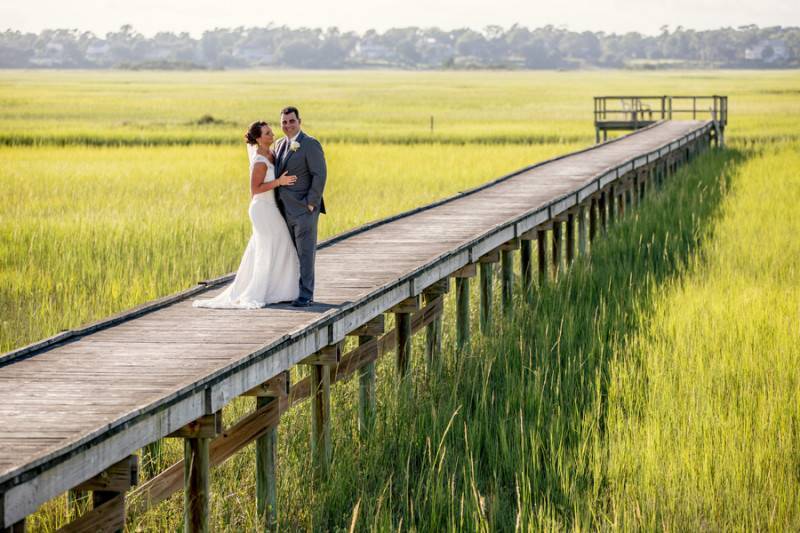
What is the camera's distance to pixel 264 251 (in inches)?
316

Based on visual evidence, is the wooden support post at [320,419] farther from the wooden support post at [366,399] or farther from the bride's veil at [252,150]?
the bride's veil at [252,150]

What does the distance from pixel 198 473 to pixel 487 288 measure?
5924mm

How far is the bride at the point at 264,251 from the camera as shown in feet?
25.8

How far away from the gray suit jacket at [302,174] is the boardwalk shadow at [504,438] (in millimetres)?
1382

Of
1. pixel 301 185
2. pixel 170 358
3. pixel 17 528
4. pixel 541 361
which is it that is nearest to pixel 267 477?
pixel 170 358

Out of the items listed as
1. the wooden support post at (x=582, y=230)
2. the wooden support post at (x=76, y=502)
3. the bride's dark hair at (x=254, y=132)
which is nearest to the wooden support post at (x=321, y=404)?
the wooden support post at (x=76, y=502)

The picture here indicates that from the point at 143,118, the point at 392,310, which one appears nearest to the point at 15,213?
the point at 392,310

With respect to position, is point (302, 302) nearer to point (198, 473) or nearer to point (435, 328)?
point (435, 328)

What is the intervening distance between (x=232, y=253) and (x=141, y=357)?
8.67 metres

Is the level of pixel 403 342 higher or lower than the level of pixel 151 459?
higher

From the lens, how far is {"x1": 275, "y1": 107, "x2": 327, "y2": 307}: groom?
7.95 metres

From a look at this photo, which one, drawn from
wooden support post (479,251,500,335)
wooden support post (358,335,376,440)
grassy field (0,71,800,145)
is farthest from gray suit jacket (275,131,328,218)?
grassy field (0,71,800,145)

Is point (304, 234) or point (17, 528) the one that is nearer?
point (17, 528)

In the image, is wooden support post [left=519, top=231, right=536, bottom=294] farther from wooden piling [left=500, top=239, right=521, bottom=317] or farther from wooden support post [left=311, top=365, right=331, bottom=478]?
wooden support post [left=311, top=365, right=331, bottom=478]
